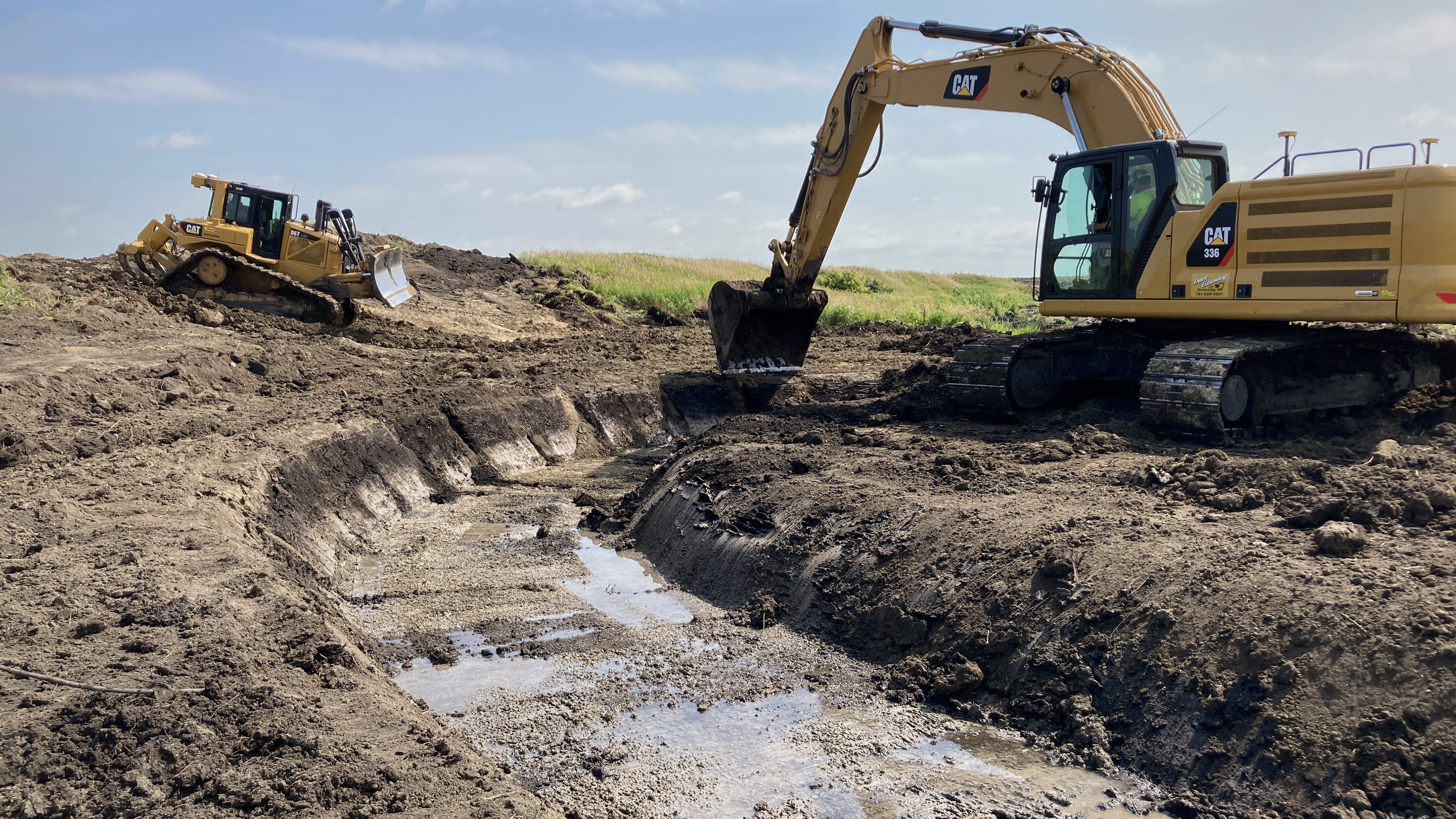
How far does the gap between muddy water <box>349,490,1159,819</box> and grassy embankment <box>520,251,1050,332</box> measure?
53.6 feet

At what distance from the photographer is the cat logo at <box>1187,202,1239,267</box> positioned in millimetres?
9211

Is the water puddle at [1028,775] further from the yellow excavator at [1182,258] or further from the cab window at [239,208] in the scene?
the cab window at [239,208]

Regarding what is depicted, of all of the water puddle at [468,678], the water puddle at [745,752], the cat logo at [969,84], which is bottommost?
the water puddle at [468,678]

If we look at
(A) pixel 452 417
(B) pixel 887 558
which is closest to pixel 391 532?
(A) pixel 452 417

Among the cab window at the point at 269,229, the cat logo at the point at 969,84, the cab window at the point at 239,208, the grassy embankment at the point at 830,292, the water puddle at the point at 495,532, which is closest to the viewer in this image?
the water puddle at the point at 495,532

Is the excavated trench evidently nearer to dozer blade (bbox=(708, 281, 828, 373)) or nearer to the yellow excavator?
dozer blade (bbox=(708, 281, 828, 373))

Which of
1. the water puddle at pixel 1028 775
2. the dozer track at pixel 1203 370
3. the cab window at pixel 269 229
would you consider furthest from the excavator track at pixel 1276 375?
the cab window at pixel 269 229

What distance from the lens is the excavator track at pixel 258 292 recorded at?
19984 mm

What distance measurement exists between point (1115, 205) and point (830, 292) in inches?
922

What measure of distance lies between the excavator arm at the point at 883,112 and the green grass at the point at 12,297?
10096 millimetres

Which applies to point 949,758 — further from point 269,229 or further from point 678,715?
point 269,229

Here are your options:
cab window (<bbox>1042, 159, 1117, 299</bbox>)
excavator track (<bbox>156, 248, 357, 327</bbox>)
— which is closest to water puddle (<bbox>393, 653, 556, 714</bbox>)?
cab window (<bbox>1042, 159, 1117, 299</bbox>)

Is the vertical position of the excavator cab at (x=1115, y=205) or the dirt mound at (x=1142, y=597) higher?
the excavator cab at (x=1115, y=205)

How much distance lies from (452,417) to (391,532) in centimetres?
281
